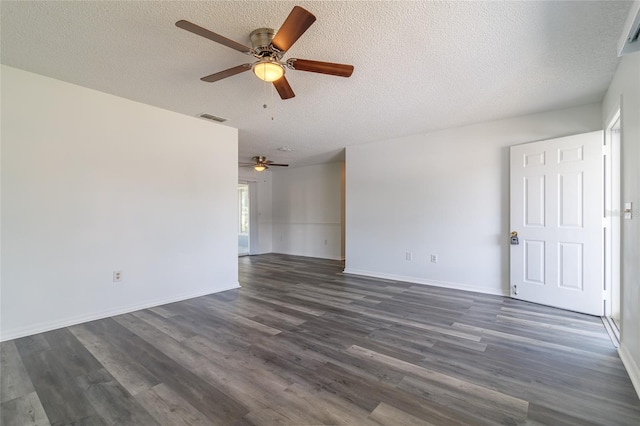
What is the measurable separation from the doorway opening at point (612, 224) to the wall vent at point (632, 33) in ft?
6.29

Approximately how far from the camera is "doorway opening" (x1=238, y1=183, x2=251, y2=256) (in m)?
8.09

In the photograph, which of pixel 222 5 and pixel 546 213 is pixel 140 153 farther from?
pixel 546 213

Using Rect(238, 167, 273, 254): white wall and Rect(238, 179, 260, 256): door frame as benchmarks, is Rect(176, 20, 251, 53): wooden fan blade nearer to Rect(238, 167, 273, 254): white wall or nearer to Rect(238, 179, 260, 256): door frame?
Rect(238, 167, 273, 254): white wall

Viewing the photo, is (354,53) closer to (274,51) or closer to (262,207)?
(274,51)

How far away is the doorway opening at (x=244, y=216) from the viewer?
8086mm

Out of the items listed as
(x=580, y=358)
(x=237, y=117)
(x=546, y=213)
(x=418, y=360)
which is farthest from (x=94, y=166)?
(x=546, y=213)

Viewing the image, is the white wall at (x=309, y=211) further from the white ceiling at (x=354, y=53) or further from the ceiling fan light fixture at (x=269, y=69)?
the ceiling fan light fixture at (x=269, y=69)

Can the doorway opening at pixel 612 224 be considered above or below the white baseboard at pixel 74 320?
above

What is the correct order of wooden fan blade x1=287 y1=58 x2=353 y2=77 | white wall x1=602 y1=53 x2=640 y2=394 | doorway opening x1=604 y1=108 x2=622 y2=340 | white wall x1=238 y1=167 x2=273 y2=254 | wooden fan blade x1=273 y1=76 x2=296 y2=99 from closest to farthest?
white wall x1=602 y1=53 x2=640 y2=394 → wooden fan blade x1=287 y1=58 x2=353 y2=77 → wooden fan blade x1=273 y1=76 x2=296 y2=99 → doorway opening x1=604 y1=108 x2=622 y2=340 → white wall x1=238 y1=167 x2=273 y2=254

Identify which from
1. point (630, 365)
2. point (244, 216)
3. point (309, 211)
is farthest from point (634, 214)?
point (244, 216)

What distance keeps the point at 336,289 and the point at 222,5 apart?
3558mm

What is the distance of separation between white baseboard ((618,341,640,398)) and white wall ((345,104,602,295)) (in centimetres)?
166

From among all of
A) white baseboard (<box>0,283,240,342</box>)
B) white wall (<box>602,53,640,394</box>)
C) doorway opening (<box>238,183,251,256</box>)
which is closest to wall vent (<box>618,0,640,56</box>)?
white wall (<box>602,53,640,394</box>)

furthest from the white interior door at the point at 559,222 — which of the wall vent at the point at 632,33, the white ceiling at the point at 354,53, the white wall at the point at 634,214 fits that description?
the wall vent at the point at 632,33
